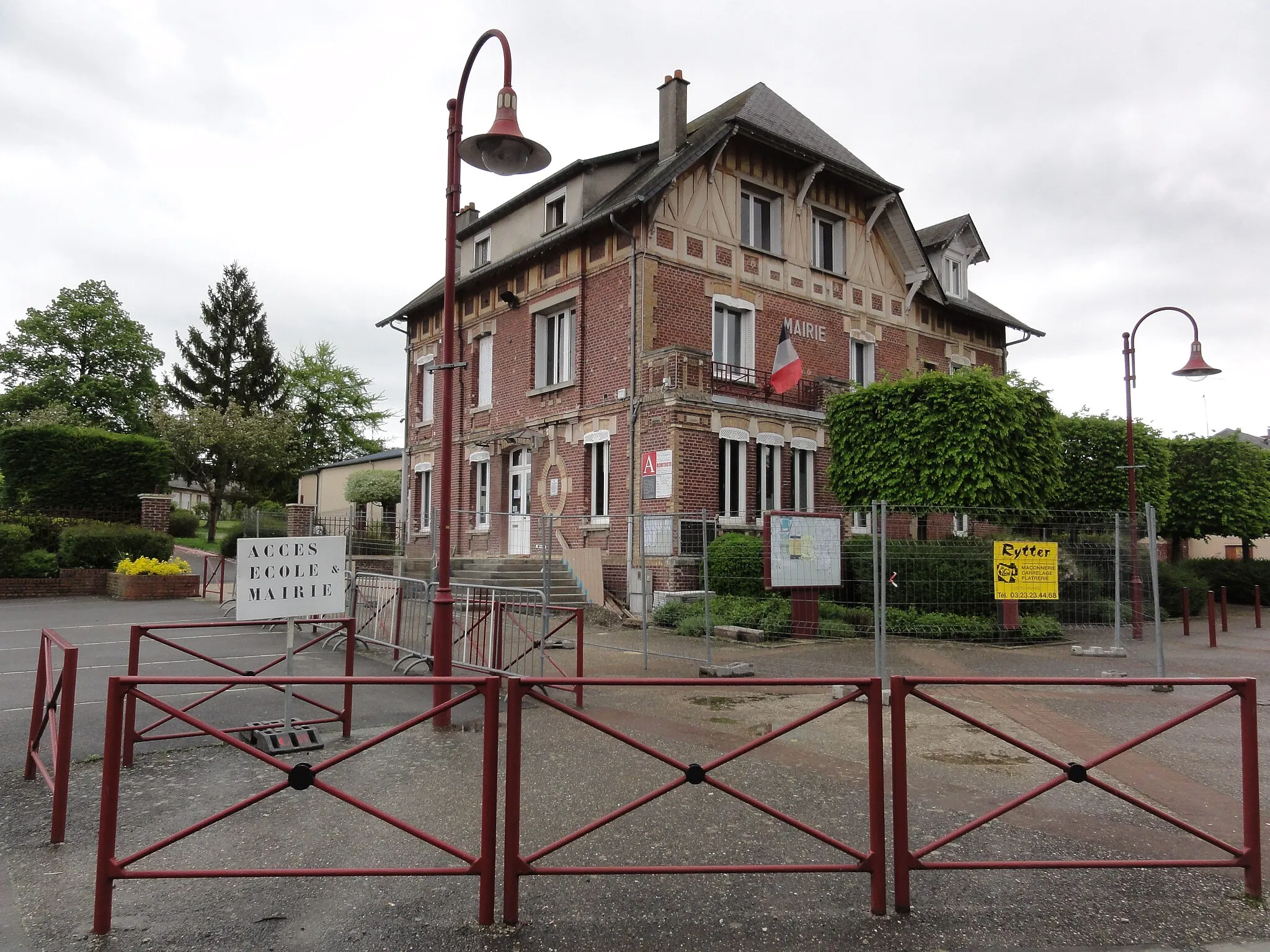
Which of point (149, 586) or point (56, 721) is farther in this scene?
point (149, 586)

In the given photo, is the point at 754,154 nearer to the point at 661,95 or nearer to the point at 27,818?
the point at 661,95

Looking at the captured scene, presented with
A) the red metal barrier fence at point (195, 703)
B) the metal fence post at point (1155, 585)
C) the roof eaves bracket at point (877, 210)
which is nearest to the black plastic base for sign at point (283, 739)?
the red metal barrier fence at point (195, 703)

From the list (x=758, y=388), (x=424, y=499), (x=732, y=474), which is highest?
(x=758, y=388)

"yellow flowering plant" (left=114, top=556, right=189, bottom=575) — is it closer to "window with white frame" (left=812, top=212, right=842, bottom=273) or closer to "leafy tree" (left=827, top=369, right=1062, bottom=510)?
"leafy tree" (left=827, top=369, right=1062, bottom=510)

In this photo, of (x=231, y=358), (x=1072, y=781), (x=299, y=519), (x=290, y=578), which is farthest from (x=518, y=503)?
(x=231, y=358)

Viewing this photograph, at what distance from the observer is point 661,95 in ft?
61.7

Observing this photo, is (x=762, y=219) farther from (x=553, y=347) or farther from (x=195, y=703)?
(x=195, y=703)

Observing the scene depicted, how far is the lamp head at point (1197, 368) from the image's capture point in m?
14.1

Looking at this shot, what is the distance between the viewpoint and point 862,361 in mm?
21438

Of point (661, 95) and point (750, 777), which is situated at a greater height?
point (661, 95)

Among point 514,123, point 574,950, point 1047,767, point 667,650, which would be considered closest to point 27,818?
point 574,950

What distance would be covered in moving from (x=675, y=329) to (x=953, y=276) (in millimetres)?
11745

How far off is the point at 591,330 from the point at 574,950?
16.0 m

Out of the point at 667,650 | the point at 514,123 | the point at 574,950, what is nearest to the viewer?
the point at 574,950
